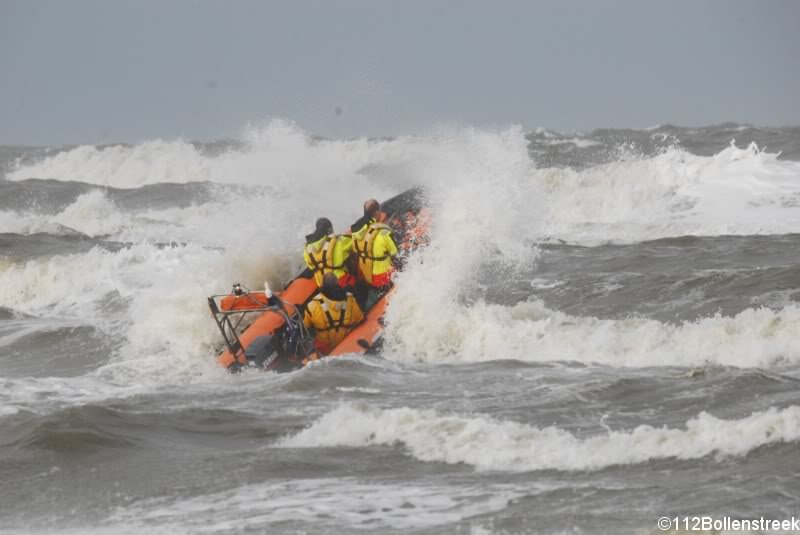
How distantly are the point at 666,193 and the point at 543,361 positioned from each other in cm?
1308

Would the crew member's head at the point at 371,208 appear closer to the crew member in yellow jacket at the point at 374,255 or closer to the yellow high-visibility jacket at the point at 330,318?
the crew member in yellow jacket at the point at 374,255

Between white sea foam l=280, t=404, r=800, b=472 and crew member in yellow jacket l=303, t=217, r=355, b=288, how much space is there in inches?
121

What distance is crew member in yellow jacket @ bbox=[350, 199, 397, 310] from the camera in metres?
9.96

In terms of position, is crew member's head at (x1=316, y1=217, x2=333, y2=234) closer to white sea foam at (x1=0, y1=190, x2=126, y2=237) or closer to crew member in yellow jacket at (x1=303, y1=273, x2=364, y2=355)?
crew member in yellow jacket at (x1=303, y1=273, x2=364, y2=355)

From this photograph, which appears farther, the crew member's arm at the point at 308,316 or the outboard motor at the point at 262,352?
the crew member's arm at the point at 308,316

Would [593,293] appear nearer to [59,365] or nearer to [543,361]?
[543,361]

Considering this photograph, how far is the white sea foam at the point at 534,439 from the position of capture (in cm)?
578

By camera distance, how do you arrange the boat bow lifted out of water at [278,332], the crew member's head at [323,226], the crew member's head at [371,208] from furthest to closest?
the crew member's head at [371,208] < the crew member's head at [323,226] < the boat bow lifted out of water at [278,332]

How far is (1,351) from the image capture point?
12.0 metres

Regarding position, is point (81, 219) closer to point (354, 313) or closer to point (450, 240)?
point (450, 240)

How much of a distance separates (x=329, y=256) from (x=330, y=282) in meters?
0.36

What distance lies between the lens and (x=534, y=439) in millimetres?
6199

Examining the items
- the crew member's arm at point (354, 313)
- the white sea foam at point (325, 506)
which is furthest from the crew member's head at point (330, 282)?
the white sea foam at point (325, 506)

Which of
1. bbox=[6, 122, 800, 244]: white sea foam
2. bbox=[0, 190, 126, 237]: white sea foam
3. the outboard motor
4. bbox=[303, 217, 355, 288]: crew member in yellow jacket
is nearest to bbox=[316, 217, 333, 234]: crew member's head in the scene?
bbox=[303, 217, 355, 288]: crew member in yellow jacket
